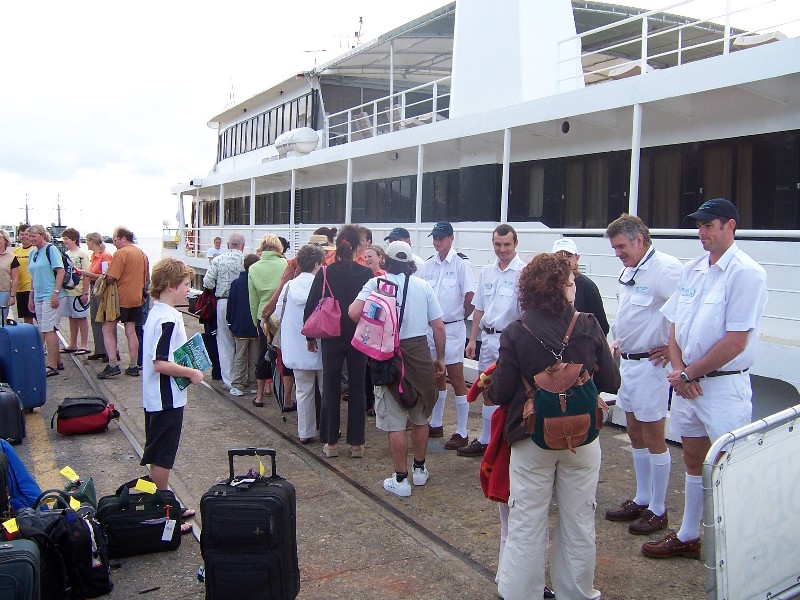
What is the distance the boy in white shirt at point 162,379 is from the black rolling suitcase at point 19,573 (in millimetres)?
1295

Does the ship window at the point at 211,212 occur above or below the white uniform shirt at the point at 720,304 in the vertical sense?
above

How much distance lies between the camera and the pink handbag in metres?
5.59

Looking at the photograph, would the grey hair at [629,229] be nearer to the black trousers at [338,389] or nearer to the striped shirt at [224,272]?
the black trousers at [338,389]

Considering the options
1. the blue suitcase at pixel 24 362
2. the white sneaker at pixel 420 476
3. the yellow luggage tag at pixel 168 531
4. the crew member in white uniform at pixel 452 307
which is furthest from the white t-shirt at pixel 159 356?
the blue suitcase at pixel 24 362

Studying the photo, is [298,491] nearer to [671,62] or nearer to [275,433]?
[275,433]

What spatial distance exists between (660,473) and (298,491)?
2505 millimetres

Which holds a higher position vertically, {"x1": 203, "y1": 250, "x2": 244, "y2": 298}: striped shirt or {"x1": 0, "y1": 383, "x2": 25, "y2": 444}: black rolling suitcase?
{"x1": 203, "y1": 250, "x2": 244, "y2": 298}: striped shirt

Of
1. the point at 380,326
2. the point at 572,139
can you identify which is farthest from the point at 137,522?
the point at 572,139

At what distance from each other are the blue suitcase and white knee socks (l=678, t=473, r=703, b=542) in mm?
6072

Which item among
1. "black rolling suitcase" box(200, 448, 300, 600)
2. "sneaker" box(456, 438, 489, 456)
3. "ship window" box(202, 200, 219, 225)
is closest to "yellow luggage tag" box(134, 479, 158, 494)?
"black rolling suitcase" box(200, 448, 300, 600)

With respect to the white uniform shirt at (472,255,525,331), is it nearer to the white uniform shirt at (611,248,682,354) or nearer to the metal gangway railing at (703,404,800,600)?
the white uniform shirt at (611,248,682,354)

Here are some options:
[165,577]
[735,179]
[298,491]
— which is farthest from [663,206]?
[165,577]

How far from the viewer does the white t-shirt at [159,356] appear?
166 inches

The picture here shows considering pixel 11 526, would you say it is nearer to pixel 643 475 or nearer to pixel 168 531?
pixel 168 531
